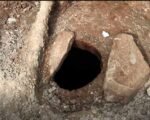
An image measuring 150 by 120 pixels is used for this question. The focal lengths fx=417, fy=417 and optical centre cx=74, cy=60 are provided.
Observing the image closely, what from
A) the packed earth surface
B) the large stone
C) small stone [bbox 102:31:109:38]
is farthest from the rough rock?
the large stone

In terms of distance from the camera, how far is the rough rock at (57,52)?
110 inches

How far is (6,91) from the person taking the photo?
266 cm

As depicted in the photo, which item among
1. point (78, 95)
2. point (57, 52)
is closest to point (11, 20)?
point (57, 52)

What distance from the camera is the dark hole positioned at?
3.00 m

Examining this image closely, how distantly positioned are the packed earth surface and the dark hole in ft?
0.38

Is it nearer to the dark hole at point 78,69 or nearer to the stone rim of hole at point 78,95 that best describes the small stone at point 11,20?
the dark hole at point 78,69

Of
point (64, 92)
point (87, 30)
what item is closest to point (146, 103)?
point (64, 92)

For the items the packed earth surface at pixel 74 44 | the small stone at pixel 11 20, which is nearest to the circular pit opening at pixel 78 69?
the packed earth surface at pixel 74 44

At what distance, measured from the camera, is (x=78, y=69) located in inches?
127

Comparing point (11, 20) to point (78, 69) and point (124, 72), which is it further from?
point (124, 72)

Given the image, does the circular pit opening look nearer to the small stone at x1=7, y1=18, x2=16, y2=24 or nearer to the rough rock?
the rough rock

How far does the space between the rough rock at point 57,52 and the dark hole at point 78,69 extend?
106mm

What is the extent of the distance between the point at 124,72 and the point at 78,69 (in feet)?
2.04

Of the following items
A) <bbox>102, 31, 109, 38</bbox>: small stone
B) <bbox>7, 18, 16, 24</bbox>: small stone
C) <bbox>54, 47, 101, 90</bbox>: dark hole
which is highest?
<bbox>102, 31, 109, 38</bbox>: small stone
